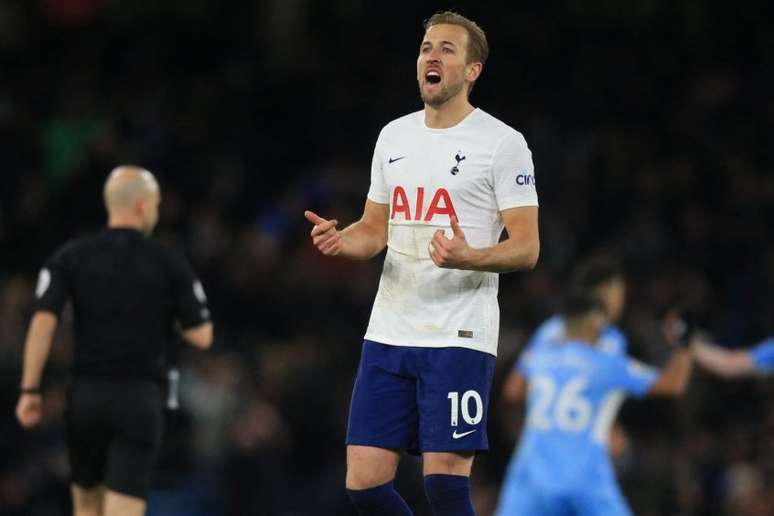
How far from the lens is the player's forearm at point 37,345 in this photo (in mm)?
7465

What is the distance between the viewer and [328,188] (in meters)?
13.4

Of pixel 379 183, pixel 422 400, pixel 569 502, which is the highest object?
pixel 379 183

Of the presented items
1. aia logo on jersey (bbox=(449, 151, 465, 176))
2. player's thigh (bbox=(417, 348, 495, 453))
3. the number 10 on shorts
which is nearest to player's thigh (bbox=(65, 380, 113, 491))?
player's thigh (bbox=(417, 348, 495, 453))

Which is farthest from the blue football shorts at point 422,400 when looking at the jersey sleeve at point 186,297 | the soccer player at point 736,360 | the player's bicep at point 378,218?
the soccer player at point 736,360

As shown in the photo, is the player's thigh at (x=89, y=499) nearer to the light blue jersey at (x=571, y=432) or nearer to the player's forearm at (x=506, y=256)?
the light blue jersey at (x=571, y=432)

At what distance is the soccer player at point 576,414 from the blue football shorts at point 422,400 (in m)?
2.52

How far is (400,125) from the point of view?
6039 mm

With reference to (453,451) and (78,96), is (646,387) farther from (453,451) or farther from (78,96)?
(78,96)

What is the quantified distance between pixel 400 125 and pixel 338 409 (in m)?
6.11

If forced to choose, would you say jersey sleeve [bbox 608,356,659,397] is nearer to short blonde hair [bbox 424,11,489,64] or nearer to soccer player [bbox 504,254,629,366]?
soccer player [bbox 504,254,629,366]

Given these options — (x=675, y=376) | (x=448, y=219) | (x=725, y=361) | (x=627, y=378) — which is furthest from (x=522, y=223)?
(x=725, y=361)

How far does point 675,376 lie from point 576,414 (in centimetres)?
60

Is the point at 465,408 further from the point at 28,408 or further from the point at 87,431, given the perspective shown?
the point at 28,408

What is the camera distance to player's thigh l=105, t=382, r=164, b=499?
24.5ft
